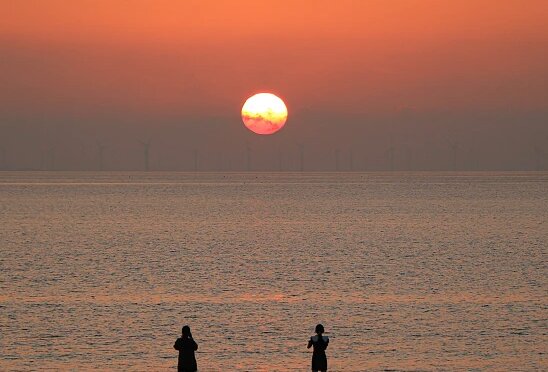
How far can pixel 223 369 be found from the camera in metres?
46.2

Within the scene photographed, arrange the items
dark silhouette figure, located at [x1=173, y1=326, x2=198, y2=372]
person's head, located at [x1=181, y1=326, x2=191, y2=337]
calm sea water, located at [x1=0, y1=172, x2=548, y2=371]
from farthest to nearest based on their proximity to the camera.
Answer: calm sea water, located at [x1=0, y1=172, x2=548, y2=371] → dark silhouette figure, located at [x1=173, y1=326, x2=198, y2=372] → person's head, located at [x1=181, y1=326, x2=191, y2=337]

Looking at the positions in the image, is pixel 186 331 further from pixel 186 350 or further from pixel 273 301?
pixel 273 301

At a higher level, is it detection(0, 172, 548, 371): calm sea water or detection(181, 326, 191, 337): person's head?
detection(0, 172, 548, 371): calm sea water

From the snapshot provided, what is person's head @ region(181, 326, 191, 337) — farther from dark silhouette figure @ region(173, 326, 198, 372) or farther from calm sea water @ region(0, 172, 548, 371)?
calm sea water @ region(0, 172, 548, 371)

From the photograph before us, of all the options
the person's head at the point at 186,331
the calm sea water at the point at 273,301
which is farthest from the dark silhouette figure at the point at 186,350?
the calm sea water at the point at 273,301

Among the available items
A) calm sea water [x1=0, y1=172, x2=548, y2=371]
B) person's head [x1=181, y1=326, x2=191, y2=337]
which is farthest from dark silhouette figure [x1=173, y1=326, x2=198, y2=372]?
calm sea water [x1=0, y1=172, x2=548, y2=371]

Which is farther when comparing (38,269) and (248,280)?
(38,269)

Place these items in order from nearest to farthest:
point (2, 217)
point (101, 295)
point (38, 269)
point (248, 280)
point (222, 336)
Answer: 1. point (222, 336)
2. point (101, 295)
3. point (248, 280)
4. point (38, 269)
5. point (2, 217)

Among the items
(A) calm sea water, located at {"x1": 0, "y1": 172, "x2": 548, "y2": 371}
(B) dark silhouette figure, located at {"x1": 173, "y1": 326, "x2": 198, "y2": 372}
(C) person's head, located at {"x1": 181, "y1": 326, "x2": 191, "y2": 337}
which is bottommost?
(B) dark silhouette figure, located at {"x1": 173, "y1": 326, "x2": 198, "y2": 372}

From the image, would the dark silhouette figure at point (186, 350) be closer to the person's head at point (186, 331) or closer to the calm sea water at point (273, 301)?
the person's head at point (186, 331)

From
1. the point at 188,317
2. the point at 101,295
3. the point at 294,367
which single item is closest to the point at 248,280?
the point at 101,295

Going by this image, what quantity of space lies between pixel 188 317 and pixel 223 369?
14670 mm

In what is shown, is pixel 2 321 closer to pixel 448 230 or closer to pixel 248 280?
pixel 248 280

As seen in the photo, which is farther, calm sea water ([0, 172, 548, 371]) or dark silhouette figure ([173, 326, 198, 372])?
calm sea water ([0, 172, 548, 371])
